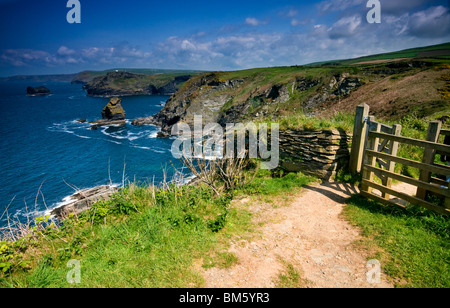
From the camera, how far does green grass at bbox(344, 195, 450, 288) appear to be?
421 centimetres

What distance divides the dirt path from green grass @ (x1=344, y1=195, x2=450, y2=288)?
0.36 meters

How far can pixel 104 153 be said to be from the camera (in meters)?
46.2

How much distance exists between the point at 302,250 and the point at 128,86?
196 m

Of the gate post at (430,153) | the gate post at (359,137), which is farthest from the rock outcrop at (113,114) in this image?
the gate post at (430,153)

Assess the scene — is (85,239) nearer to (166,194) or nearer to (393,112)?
(166,194)

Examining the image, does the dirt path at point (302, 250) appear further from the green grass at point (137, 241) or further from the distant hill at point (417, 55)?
the distant hill at point (417, 55)

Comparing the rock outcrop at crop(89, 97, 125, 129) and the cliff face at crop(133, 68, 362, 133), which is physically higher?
the cliff face at crop(133, 68, 362, 133)

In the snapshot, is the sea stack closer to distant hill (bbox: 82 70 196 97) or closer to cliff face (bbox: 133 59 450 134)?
cliff face (bbox: 133 59 450 134)

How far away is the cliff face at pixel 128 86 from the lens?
16712 centimetres

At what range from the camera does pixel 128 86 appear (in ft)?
579

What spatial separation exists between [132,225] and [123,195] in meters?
1.62

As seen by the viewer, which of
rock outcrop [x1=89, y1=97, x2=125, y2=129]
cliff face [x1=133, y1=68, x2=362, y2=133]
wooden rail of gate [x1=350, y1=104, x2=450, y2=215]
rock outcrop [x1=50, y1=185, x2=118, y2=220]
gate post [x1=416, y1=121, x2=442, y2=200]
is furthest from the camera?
rock outcrop [x1=89, y1=97, x2=125, y2=129]

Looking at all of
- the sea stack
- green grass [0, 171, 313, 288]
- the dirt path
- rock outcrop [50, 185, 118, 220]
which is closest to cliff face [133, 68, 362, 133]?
the sea stack

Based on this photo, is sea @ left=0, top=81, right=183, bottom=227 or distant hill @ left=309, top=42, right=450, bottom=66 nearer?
sea @ left=0, top=81, right=183, bottom=227
